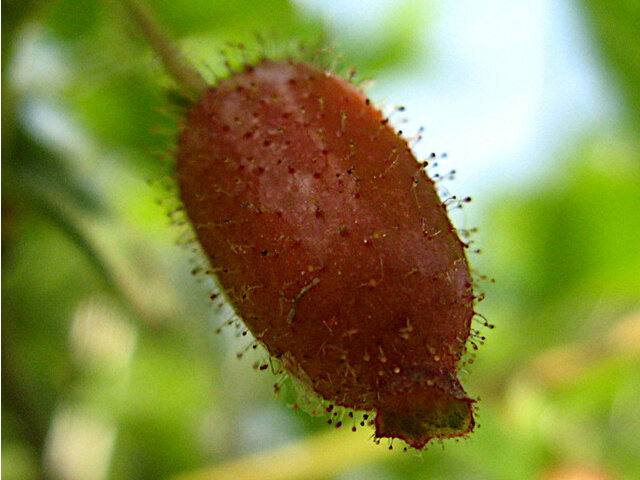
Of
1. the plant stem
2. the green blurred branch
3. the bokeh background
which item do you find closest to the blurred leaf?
the bokeh background

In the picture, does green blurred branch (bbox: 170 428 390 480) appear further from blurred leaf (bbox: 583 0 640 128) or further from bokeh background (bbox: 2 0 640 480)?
blurred leaf (bbox: 583 0 640 128)

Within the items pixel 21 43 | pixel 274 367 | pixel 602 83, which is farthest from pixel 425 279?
pixel 602 83

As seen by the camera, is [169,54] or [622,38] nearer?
[169,54]

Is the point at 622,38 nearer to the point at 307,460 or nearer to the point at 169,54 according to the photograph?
the point at 169,54

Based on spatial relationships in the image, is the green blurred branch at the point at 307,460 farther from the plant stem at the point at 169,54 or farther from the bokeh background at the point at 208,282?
the plant stem at the point at 169,54

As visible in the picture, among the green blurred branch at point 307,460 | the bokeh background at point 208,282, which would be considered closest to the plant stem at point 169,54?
the bokeh background at point 208,282

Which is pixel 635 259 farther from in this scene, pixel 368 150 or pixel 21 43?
pixel 21 43

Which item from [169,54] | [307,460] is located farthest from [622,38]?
[307,460]

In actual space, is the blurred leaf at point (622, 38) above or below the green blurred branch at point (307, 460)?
above
